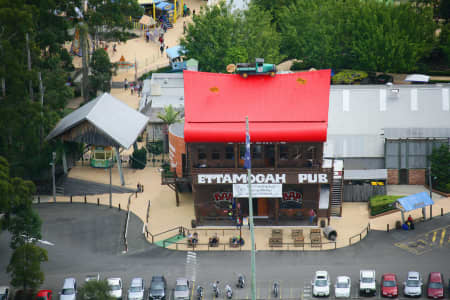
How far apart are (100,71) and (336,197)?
4789 cm

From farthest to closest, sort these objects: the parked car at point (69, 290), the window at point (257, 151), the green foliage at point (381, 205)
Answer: the green foliage at point (381, 205)
the window at point (257, 151)
the parked car at point (69, 290)

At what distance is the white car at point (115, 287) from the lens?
260 feet

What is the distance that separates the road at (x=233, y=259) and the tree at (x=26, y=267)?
3093 mm

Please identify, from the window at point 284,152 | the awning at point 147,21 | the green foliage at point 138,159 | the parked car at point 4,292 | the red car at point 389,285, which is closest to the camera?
the parked car at point 4,292

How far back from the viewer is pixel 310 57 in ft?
445

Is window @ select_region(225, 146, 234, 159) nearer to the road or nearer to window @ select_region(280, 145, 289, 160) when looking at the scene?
window @ select_region(280, 145, 289, 160)

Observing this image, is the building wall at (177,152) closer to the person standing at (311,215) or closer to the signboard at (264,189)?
the signboard at (264,189)

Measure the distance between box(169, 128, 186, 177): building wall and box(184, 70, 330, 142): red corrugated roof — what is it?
7826 mm

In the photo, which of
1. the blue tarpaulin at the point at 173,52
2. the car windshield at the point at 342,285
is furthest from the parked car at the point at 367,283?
the blue tarpaulin at the point at 173,52

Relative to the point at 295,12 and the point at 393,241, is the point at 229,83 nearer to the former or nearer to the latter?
the point at 393,241

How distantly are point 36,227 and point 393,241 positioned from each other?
3386cm

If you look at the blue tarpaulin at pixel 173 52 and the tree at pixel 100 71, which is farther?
the blue tarpaulin at pixel 173 52

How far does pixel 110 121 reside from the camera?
347 feet

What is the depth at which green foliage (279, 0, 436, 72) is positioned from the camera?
130125 mm
